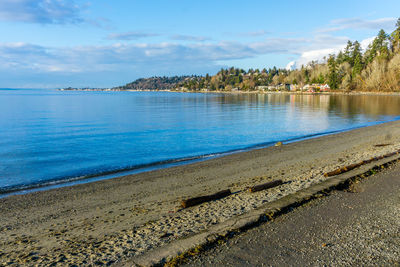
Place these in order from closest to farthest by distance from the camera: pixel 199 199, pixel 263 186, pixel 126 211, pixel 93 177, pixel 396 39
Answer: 1. pixel 199 199
2. pixel 126 211
3. pixel 263 186
4. pixel 93 177
5. pixel 396 39

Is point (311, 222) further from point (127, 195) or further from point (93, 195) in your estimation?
point (93, 195)

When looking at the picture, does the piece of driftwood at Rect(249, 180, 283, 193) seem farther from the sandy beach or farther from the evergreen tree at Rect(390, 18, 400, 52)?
the evergreen tree at Rect(390, 18, 400, 52)

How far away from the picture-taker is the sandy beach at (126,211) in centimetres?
582

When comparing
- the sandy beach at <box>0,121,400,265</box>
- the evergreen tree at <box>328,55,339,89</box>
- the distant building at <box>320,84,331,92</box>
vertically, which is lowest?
the sandy beach at <box>0,121,400,265</box>

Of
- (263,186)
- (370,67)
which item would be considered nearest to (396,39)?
(370,67)

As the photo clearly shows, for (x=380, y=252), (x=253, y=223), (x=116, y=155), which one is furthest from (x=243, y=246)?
(x=116, y=155)

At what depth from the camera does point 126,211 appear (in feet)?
28.4

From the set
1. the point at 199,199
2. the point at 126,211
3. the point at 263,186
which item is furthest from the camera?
the point at 263,186

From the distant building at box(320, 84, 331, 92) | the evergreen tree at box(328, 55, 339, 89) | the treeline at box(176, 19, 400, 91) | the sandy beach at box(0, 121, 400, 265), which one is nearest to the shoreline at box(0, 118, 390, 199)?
the sandy beach at box(0, 121, 400, 265)

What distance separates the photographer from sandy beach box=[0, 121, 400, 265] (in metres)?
5.82

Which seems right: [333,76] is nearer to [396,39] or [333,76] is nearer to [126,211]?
[396,39]

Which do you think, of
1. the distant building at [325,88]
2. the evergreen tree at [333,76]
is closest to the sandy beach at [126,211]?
the evergreen tree at [333,76]

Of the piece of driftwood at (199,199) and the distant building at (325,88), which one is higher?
the distant building at (325,88)

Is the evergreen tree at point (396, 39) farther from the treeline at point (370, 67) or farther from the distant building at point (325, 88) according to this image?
the distant building at point (325, 88)
